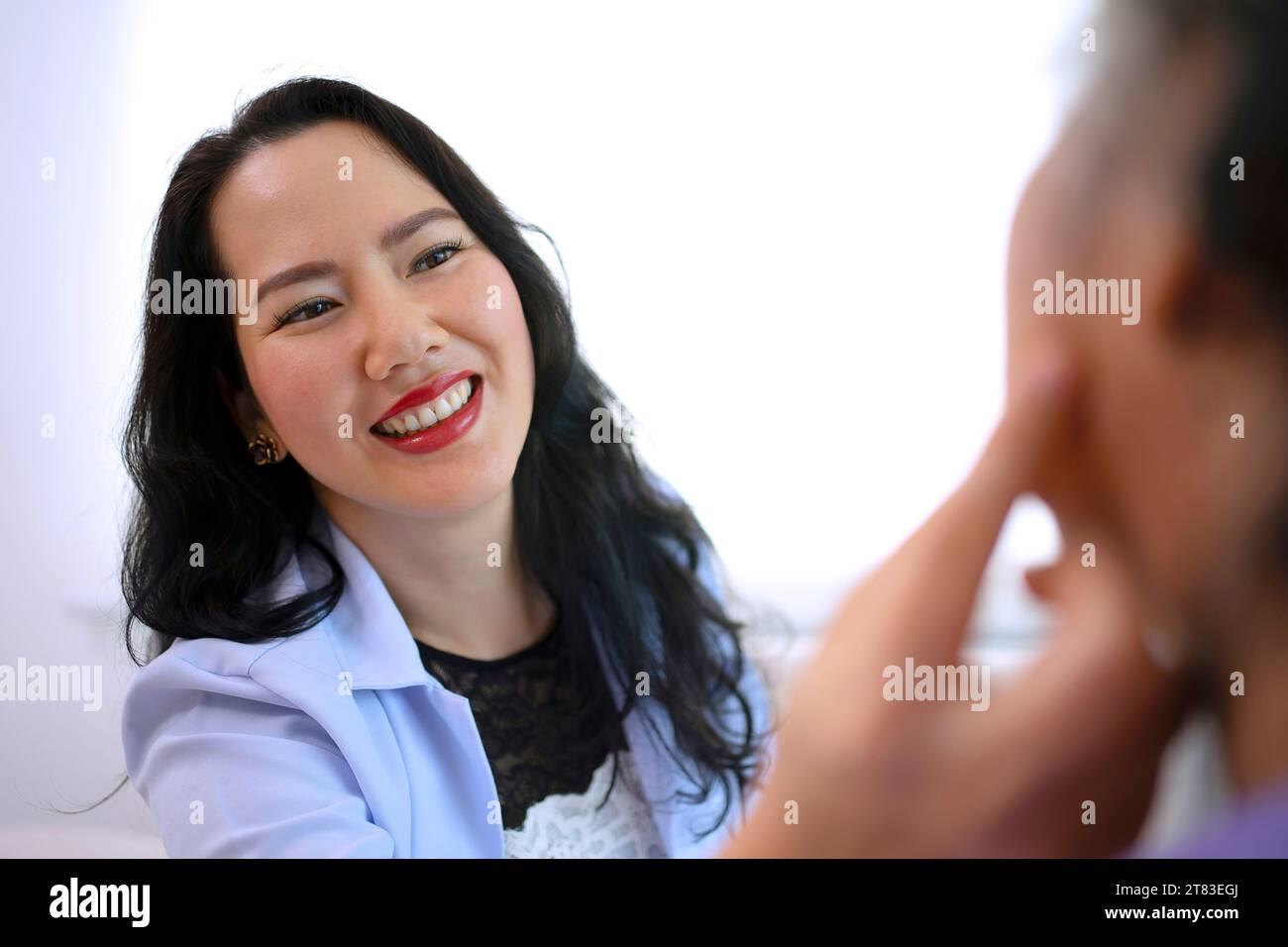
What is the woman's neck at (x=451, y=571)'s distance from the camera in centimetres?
101

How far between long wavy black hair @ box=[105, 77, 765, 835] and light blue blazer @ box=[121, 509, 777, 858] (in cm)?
3

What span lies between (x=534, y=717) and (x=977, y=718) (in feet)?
1.87

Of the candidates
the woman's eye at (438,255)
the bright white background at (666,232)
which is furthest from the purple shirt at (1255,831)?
the woman's eye at (438,255)

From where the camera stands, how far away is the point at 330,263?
0.92 meters

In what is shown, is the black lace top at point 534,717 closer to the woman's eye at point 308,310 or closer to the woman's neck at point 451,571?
the woman's neck at point 451,571

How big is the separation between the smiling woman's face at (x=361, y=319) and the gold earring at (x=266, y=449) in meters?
0.03

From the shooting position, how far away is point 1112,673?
20.8 inches

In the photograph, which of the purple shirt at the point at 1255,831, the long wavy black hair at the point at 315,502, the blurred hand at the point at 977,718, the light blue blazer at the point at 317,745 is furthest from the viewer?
the long wavy black hair at the point at 315,502

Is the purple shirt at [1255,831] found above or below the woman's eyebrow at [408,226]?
below

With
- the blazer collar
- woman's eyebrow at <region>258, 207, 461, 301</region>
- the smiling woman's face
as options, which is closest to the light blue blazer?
the blazer collar

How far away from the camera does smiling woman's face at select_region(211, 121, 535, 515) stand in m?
0.92
